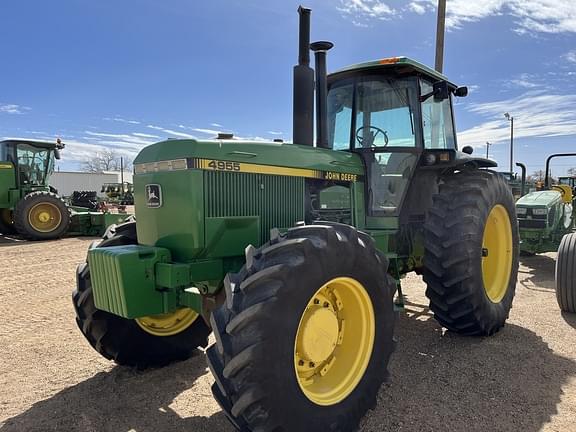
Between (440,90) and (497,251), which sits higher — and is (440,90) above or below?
above

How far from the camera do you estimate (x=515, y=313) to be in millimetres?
5410

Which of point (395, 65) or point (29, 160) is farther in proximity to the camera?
point (29, 160)

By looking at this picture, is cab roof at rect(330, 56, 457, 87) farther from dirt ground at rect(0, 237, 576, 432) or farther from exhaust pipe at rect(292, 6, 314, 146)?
dirt ground at rect(0, 237, 576, 432)

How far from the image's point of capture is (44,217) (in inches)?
506

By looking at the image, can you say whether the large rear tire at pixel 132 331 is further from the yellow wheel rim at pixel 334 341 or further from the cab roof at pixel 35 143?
the cab roof at pixel 35 143

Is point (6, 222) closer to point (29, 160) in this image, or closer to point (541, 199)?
point (29, 160)

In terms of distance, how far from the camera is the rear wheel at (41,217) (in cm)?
1247

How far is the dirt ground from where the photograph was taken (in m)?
2.99

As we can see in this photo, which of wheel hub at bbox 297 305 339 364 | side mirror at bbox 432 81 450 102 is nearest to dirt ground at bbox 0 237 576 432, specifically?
wheel hub at bbox 297 305 339 364

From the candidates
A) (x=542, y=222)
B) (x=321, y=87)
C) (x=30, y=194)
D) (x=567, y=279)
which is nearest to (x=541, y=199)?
(x=542, y=222)

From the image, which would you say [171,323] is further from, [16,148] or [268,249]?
[16,148]

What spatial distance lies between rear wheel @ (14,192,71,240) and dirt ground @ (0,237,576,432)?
26.6ft

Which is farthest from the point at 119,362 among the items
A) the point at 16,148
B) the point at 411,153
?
the point at 16,148

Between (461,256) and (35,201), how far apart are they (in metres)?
12.0
